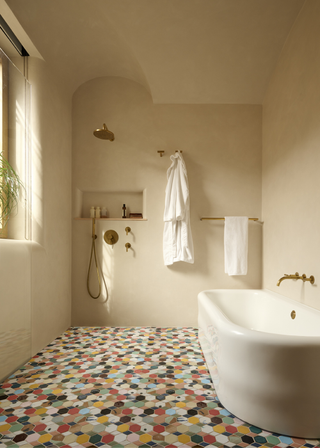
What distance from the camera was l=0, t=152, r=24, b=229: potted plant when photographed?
2049mm

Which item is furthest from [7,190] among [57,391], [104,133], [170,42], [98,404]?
[170,42]

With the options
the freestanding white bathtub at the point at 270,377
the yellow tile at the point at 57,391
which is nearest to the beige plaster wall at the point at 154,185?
the yellow tile at the point at 57,391

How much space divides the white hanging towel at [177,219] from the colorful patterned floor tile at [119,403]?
3.04 ft

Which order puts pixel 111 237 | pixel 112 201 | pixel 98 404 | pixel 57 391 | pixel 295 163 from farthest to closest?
1. pixel 112 201
2. pixel 111 237
3. pixel 295 163
4. pixel 57 391
5. pixel 98 404

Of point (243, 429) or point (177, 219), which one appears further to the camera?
point (177, 219)

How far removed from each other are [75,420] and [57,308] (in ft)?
5.18

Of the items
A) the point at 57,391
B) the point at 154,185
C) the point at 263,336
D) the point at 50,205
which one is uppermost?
the point at 154,185

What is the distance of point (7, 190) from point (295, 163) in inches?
87.6

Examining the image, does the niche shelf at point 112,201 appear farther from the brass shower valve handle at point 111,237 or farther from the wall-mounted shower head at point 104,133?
the wall-mounted shower head at point 104,133

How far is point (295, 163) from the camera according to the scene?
254 cm

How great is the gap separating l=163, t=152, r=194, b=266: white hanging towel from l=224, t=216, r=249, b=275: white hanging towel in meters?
0.40

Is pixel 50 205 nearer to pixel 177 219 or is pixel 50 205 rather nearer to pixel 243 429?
pixel 177 219

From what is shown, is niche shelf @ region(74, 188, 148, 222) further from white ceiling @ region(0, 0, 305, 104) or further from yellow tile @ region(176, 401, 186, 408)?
yellow tile @ region(176, 401, 186, 408)

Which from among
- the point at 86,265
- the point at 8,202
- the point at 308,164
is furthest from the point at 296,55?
the point at 86,265
